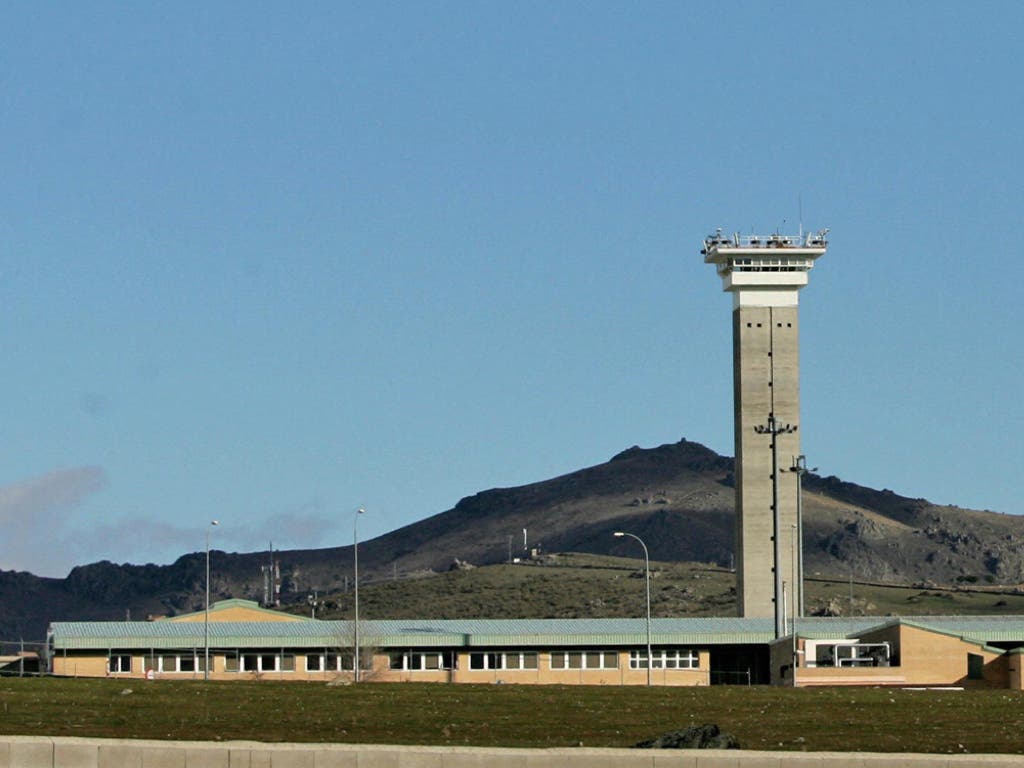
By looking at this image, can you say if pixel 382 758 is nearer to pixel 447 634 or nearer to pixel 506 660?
pixel 447 634

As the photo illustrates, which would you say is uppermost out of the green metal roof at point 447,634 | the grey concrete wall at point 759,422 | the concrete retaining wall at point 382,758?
the grey concrete wall at point 759,422

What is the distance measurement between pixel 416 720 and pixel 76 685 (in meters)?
17.6

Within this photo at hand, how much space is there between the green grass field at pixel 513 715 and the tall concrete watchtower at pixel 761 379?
77.0 meters

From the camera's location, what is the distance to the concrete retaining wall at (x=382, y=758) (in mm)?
35781

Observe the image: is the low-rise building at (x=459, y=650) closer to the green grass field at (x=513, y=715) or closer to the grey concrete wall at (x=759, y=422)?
the grey concrete wall at (x=759, y=422)

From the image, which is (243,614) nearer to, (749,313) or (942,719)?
(749,313)

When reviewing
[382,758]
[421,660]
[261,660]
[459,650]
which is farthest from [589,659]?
[382,758]

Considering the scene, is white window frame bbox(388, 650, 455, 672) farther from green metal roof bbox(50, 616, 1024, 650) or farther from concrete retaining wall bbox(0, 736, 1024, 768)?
concrete retaining wall bbox(0, 736, 1024, 768)

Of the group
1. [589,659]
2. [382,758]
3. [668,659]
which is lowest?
[668,659]

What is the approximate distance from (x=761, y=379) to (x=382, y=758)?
4341 inches

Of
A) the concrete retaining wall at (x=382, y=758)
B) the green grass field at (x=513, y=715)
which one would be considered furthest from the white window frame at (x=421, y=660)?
the concrete retaining wall at (x=382, y=758)

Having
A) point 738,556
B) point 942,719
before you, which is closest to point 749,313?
point 738,556

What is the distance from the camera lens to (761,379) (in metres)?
144

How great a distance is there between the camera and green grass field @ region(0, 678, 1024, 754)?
48.5 metres
